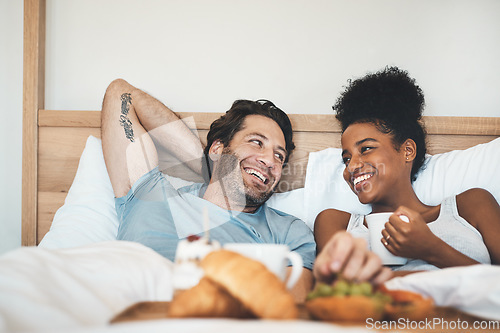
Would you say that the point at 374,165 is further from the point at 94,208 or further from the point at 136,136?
the point at 94,208

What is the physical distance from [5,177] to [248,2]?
1320 mm

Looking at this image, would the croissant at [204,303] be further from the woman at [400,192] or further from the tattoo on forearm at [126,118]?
the tattoo on forearm at [126,118]

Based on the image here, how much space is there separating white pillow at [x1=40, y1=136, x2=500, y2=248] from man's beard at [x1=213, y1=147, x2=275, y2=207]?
0.42ft

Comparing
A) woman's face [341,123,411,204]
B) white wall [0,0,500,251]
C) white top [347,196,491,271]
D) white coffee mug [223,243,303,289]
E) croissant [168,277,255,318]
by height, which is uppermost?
white wall [0,0,500,251]

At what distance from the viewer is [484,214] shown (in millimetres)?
1127

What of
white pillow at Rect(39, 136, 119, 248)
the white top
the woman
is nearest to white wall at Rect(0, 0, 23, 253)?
white pillow at Rect(39, 136, 119, 248)

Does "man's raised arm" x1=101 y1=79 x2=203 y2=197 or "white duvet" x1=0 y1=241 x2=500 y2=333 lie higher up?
"man's raised arm" x1=101 y1=79 x2=203 y2=197

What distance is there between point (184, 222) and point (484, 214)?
0.89 metres

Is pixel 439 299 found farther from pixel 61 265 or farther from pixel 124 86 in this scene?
pixel 124 86

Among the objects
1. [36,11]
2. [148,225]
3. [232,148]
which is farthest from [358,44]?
[36,11]

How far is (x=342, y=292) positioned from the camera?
20.0 inches

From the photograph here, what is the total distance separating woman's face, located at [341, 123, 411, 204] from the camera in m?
1.27

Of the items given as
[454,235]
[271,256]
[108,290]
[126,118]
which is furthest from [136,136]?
[454,235]

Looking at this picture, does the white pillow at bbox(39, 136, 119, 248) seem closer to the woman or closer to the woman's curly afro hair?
the woman
